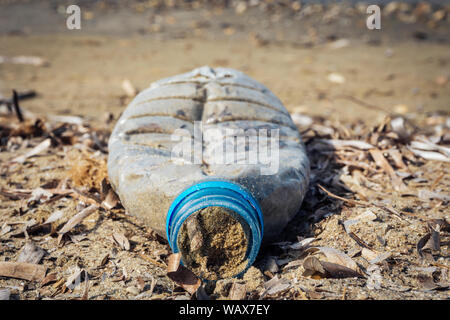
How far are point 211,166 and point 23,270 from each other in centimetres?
120

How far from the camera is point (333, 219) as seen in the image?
2.42 m

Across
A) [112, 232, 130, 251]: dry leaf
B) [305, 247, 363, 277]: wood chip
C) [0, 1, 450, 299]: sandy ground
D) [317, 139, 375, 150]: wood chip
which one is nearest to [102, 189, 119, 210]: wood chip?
[0, 1, 450, 299]: sandy ground

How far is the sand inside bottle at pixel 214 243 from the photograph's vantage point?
196cm

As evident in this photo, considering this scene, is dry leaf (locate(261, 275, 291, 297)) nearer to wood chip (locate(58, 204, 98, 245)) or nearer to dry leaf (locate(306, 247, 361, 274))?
dry leaf (locate(306, 247, 361, 274))

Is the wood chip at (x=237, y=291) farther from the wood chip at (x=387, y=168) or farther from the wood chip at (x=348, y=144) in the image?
the wood chip at (x=348, y=144)

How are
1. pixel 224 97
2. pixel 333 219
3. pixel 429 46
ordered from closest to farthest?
pixel 333 219 → pixel 224 97 → pixel 429 46

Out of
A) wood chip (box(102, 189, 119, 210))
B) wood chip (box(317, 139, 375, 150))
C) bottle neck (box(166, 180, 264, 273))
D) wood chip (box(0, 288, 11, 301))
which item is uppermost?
bottle neck (box(166, 180, 264, 273))

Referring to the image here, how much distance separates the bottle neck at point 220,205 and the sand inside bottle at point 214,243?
36 mm

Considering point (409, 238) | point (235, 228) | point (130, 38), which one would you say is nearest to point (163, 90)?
point (235, 228)

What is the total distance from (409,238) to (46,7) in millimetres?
10956

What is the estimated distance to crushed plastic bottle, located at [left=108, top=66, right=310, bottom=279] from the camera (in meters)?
1.95

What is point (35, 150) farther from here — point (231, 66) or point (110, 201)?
point (231, 66)

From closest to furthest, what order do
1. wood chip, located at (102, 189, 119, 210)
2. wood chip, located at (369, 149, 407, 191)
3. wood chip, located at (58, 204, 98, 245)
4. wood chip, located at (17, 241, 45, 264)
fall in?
1. wood chip, located at (17, 241, 45, 264)
2. wood chip, located at (58, 204, 98, 245)
3. wood chip, located at (102, 189, 119, 210)
4. wood chip, located at (369, 149, 407, 191)
